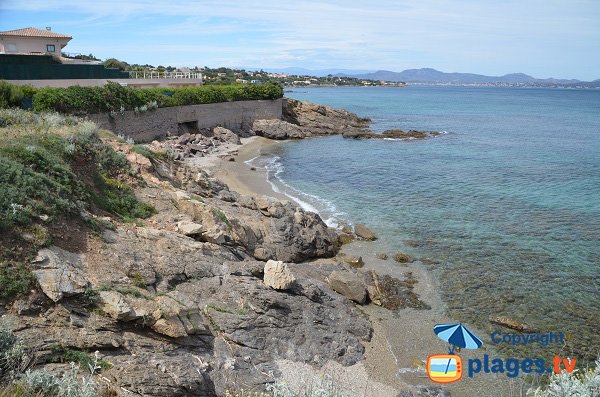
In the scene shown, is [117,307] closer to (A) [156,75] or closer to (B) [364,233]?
(B) [364,233]

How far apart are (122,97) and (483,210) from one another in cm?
2900

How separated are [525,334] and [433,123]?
6378cm

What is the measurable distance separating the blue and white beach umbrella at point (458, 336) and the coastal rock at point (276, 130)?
43.0 metres

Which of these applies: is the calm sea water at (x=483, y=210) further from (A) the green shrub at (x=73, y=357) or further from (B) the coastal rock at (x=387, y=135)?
(A) the green shrub at (x=73, y=357)

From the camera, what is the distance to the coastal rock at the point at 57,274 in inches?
376

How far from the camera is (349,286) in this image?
16125 mm

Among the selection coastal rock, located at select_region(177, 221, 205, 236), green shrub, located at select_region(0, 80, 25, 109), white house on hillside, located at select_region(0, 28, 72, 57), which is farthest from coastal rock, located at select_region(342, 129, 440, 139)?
coastal rock, located at select_region(177, 221, 205, 236)

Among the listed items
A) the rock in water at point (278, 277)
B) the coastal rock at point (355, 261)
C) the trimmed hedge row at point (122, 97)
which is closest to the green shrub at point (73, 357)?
the rock in water at point (278, 277)

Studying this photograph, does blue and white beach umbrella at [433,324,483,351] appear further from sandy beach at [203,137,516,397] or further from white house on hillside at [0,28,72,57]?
white house on hillside at [0,28,72,57]

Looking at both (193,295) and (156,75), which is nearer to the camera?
(193,295)

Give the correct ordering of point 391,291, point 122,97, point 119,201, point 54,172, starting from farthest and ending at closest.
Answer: point 122,97, point 391,291, point 119,201, point 54,172

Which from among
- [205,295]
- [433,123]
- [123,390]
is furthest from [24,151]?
[433,123]

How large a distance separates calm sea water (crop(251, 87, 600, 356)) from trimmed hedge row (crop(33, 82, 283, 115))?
10.1 metres

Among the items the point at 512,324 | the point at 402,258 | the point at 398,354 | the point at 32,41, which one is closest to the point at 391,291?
the point at 402,258
